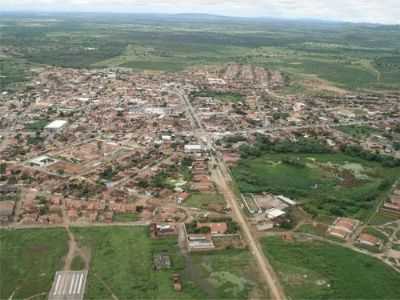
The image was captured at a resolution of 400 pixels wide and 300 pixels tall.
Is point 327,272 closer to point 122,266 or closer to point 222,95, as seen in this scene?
point 122,266

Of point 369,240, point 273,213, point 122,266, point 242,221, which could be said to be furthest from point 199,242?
point 369,240

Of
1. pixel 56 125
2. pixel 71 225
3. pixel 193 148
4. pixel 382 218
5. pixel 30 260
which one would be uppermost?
pixel 193 148

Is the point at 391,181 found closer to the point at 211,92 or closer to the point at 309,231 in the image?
the point at 309,231

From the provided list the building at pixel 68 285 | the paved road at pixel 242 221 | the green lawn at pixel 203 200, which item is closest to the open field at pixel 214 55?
the paved road at pixel 242 221

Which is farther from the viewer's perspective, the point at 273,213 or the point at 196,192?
the point at 196,192

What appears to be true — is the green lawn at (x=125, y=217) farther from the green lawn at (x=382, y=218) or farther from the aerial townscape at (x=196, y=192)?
the green lawn at (x=382, y=218)

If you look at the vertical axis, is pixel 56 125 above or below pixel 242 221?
above

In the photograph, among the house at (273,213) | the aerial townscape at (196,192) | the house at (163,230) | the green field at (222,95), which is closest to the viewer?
the aerial townscape at (196,192)
